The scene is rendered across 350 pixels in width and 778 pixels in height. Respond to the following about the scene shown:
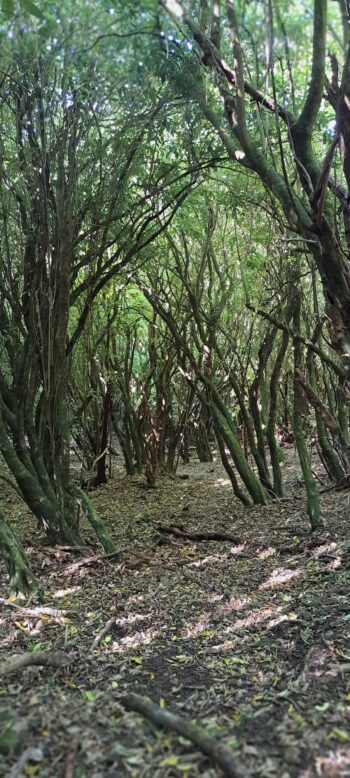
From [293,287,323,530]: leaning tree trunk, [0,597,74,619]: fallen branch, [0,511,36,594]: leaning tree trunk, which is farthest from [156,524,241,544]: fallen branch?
[0,597,74,619]: fallen branch

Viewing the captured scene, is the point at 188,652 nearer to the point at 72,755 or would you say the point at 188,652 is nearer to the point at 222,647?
the point at 222,647

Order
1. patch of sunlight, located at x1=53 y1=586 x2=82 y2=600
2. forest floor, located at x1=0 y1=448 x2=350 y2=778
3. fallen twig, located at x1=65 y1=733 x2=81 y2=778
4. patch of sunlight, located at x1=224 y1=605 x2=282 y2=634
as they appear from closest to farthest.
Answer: fallen twig, located at x1=65 y1=733 x2=81 y2=778 → forest floor, located at x1=0 y1=448 x2=350 y2=778 → patch of sunlight, located at x1=224 y1=605 x2=282 y2=634 → patch of sunlight, located at x1=53 y1=586 x2=82 y2=600

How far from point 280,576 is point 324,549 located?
60cm

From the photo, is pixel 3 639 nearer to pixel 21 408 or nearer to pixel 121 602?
pixel 121 602

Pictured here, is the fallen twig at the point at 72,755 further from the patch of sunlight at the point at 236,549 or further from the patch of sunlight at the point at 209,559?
the patch of sunlight at the point at 236,549

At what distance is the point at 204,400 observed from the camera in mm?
7301

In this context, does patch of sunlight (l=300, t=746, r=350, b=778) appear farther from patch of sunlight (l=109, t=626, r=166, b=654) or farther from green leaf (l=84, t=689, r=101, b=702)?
patch of sunlight (l=109, t=626, r=166, b=654)

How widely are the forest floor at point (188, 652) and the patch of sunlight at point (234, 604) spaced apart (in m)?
0.02

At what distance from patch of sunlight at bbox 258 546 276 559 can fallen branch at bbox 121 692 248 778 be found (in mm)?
2584

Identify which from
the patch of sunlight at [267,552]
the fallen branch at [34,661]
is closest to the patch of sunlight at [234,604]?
the patch of sunlight at [267,552]

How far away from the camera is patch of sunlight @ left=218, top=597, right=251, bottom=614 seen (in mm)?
3607

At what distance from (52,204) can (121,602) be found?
306 cm

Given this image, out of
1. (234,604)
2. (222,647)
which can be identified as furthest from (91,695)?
(234,604)

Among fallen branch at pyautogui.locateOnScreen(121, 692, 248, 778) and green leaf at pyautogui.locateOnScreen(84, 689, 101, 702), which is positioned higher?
green leaf at pyautogui.locateOnScreen(84, 689, 101, 702)
